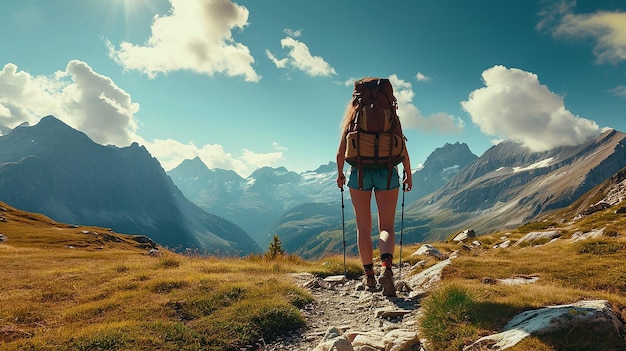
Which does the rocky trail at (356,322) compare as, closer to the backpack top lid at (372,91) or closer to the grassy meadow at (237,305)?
the grassy meadow at (237,305)

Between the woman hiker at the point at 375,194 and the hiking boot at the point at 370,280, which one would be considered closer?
the woman hiker at the point at 375,194

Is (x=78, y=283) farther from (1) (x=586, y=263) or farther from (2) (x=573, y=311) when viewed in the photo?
(1) (x=586, y=263)

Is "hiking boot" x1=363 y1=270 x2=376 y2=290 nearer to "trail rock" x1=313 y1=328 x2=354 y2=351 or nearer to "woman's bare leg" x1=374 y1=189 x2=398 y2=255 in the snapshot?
"woman's bare leg" x1=374 y1=189 x2=398 y2=255

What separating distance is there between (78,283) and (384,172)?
9795mm

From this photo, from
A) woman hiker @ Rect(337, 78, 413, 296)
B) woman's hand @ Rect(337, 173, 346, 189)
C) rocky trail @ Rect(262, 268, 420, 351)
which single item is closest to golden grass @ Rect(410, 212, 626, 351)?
rocky trail @ Rect(262, 268, 420, 351)

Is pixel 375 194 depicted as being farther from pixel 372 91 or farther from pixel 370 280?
pixel 372 91

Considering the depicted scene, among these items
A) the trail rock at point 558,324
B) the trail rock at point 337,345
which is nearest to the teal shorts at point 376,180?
the trail rock at point 337,345

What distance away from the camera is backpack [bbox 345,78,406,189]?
866 cm

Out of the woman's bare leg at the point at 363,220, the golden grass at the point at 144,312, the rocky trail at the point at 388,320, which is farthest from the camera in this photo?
the woman's bare leg at the point at 363,220

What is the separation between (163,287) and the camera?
30.4 feet

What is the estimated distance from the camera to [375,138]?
8.64 m

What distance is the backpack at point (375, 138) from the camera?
28.4 feet

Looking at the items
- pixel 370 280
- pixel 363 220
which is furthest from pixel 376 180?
pixel 370 280

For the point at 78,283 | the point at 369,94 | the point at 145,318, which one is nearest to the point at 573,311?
the point at 369,94
